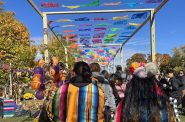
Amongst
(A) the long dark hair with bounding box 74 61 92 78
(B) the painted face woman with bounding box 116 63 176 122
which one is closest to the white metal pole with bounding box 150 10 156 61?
(A) the long dark hair with bounding box 74 61 92 78

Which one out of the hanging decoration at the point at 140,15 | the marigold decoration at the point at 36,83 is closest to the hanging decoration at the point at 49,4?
the hanging decoration at the point at 140,15

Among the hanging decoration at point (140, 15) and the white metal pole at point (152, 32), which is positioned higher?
the hanging decoration at point (140, 15)

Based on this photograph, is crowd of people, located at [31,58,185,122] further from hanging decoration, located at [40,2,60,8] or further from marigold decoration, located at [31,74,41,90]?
hanging decoration, located at [40,2,60,8]

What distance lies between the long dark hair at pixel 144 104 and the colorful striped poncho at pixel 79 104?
1.85 feet

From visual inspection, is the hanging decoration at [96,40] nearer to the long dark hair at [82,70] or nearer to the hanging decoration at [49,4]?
the hanging decoration at [49,4]

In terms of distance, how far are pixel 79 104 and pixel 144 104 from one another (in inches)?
31.2

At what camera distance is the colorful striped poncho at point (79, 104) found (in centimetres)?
429

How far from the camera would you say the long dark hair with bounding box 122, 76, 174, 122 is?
376cm

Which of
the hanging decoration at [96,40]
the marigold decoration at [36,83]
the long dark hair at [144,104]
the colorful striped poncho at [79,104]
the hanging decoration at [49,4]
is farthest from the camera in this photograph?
the hanging decoration at [96,40]

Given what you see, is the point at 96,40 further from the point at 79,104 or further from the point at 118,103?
the point at 79,104

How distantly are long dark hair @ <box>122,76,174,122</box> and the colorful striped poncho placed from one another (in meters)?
0.56

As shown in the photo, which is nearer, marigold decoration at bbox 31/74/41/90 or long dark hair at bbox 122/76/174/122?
long dark hair at bbox 122/76/174/122

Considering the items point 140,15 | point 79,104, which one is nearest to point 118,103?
point 79,104

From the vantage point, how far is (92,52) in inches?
1400
